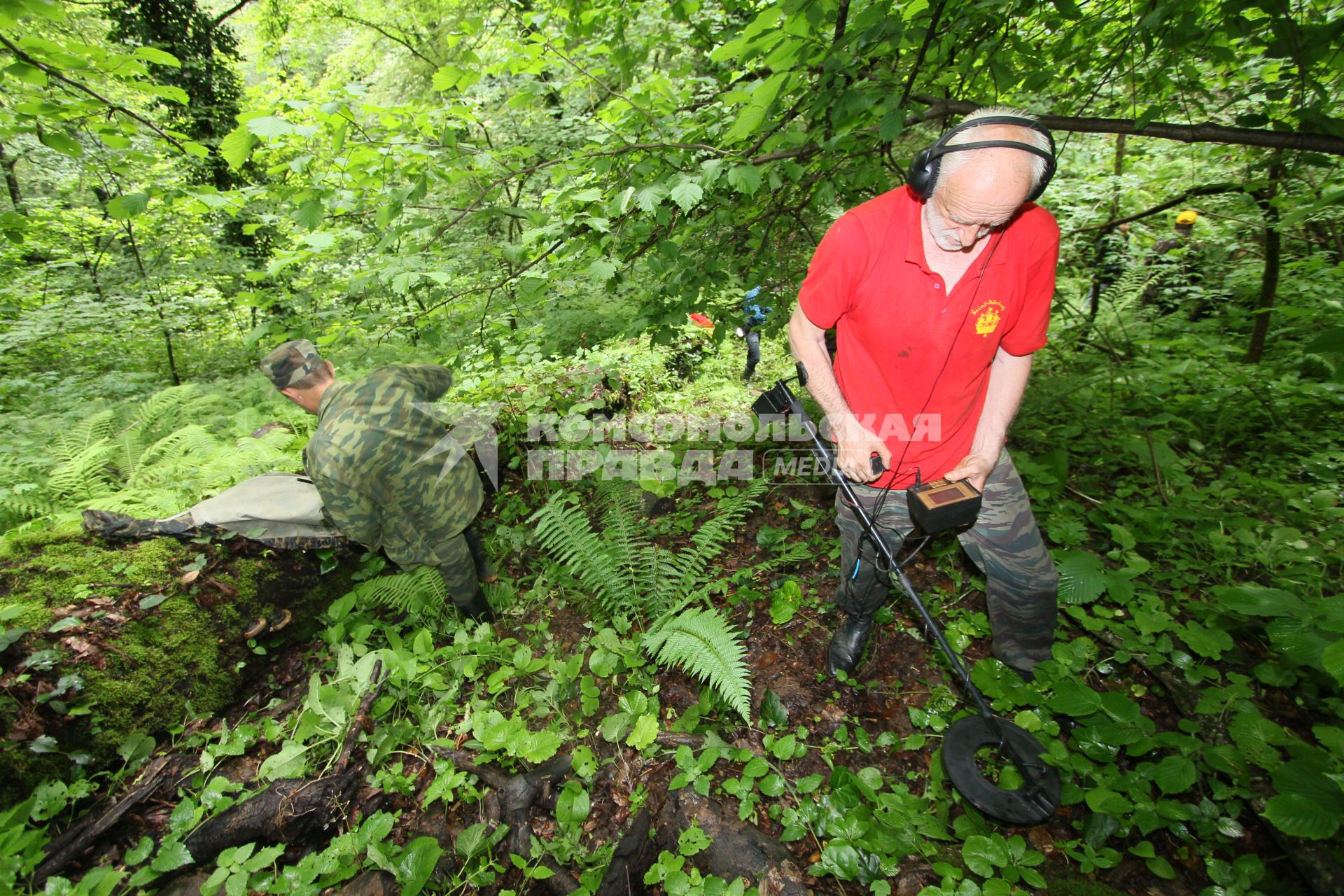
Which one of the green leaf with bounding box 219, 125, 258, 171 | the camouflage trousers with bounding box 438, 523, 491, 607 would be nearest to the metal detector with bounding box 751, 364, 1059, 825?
the green leaf with bounding box 219, 125, 258, 171

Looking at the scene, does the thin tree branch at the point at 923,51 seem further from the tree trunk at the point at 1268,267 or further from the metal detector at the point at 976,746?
the tree trunk at the point at 1268,267

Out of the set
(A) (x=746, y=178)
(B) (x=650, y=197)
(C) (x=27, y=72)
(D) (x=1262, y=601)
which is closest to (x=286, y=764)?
(C) (x=27, y=72)

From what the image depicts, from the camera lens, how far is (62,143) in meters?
2.19

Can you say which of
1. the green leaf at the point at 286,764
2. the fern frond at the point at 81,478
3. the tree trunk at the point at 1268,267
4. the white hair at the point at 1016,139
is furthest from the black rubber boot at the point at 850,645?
the fern frond at the point at 81,478

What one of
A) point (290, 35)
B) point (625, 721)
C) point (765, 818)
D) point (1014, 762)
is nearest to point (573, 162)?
point (625, 721)

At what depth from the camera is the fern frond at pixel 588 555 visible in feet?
11.4

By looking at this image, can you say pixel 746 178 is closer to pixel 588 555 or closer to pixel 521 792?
pixel 588 555

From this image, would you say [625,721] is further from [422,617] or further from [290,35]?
[290,35]

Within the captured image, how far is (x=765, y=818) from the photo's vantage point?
2.29 m

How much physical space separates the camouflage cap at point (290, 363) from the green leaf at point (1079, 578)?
4.51m

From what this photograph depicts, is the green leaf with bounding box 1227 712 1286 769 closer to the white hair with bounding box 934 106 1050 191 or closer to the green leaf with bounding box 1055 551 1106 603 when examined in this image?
the green leaf with bounding box 1055 551 1106 603

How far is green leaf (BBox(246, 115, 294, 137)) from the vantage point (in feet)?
5.99

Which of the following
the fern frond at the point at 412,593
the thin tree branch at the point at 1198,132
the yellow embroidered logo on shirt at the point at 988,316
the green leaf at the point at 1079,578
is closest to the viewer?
the yellow embroidered logo on shirt at the point at 988,316

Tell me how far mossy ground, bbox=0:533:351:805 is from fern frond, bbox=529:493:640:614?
1.64 m
